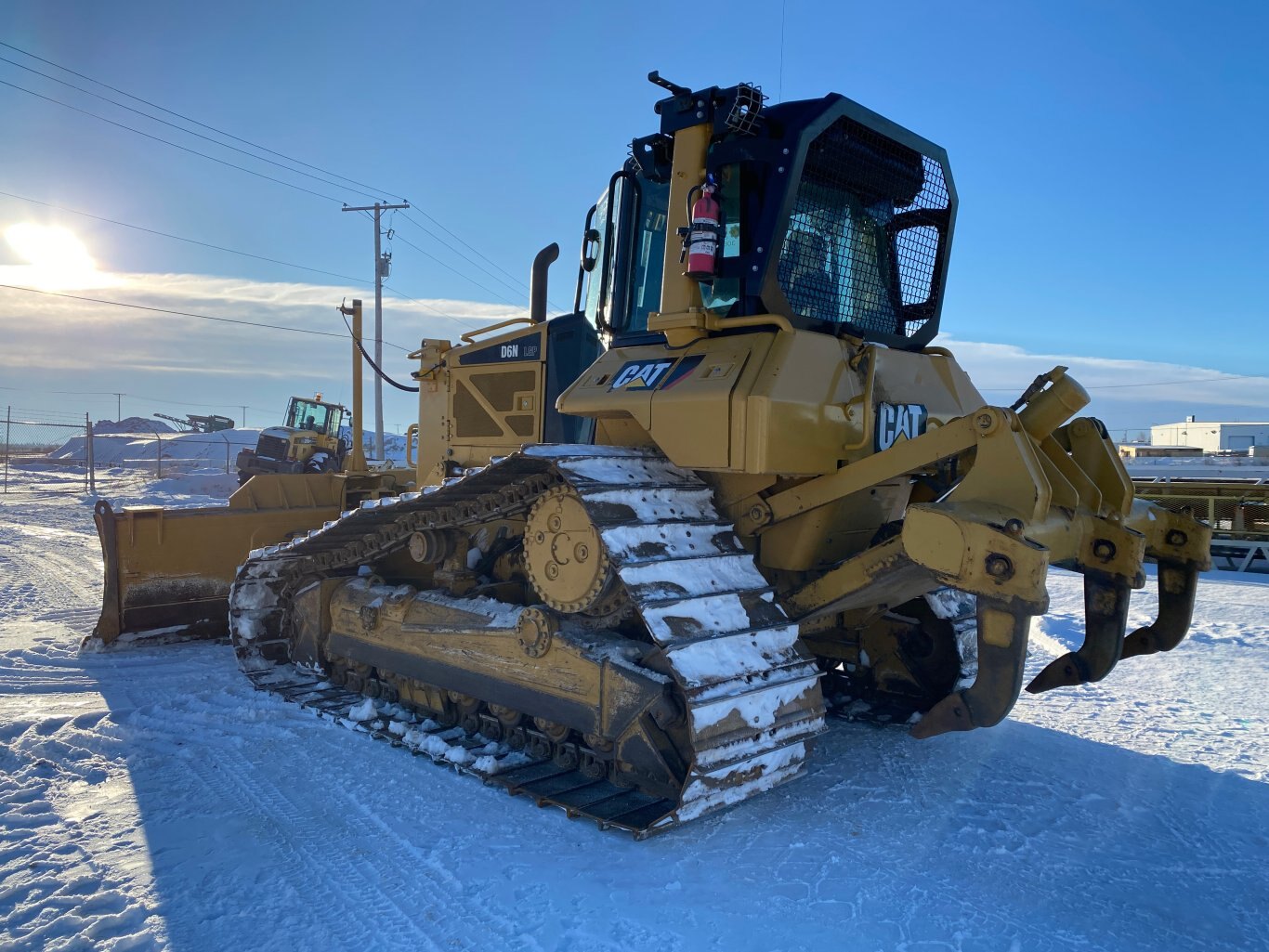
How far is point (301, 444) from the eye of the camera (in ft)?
82.7

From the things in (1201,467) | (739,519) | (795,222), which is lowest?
(1201,467)

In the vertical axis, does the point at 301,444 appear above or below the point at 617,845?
above

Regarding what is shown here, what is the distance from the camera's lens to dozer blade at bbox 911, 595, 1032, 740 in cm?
331

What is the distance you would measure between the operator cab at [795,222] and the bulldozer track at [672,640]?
1.02m

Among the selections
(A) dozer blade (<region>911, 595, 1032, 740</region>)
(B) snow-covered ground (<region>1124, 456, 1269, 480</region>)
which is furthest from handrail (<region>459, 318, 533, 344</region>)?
(B) snow-covered ground (<region>1124, 456, 1269, 480</region>)

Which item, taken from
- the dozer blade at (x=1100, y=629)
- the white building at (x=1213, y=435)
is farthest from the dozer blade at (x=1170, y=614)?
the white building at (x=1213, y=435)

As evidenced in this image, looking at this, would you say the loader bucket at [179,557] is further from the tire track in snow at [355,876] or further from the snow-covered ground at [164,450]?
the snow-covered ground at [164,450]

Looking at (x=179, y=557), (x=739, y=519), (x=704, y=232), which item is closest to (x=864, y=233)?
(x=704, y=232)

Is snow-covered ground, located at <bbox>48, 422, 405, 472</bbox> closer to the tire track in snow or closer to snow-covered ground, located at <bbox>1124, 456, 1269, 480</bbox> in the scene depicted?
snow-covered ground, located at <bbox>1124, 456, 1269, 480</bbox>

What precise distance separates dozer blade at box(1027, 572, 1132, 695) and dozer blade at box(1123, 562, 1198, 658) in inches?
18.1

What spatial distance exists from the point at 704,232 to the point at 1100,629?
248 cm

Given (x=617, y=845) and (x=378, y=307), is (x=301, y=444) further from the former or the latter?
(x=617, y=845)

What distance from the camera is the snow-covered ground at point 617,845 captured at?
3.02m

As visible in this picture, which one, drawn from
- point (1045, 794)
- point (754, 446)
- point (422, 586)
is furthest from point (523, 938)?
point (422, 586)
